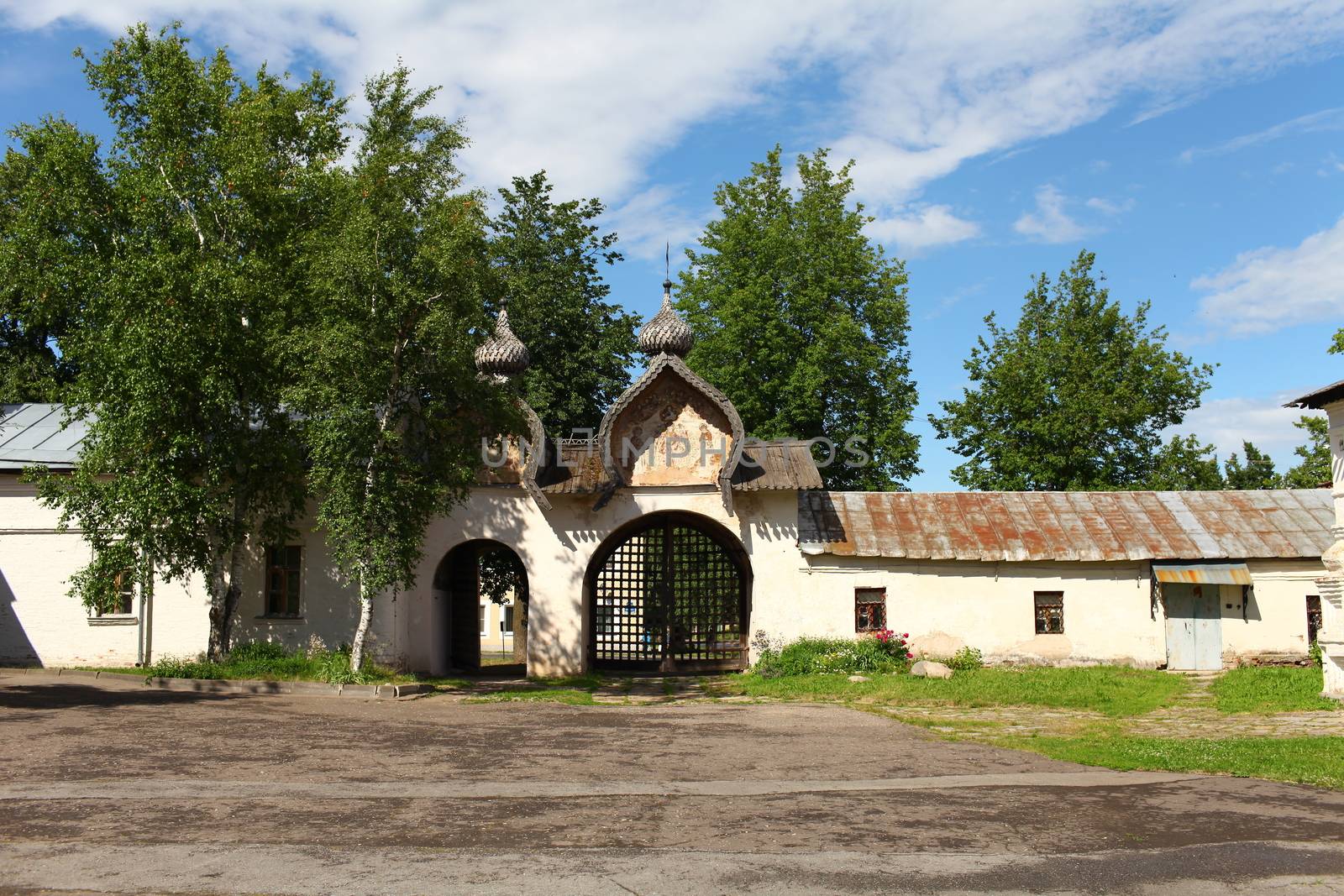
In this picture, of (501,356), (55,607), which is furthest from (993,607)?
(55,607)

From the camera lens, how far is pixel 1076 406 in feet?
101

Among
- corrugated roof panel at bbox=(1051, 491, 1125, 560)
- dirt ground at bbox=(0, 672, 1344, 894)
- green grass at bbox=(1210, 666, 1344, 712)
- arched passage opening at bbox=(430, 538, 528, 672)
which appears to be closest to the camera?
dirt ground at bbox=(0, 672, 1344, 894)

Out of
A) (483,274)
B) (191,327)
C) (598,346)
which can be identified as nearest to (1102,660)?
(483,274)

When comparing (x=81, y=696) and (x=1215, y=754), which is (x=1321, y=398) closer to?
(x=1215, y=754)

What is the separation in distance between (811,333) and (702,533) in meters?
10.3

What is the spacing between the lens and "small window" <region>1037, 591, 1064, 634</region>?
70.3 ft

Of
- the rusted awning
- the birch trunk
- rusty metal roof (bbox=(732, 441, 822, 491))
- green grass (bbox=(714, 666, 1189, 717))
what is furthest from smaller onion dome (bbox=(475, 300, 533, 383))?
the rusted awning

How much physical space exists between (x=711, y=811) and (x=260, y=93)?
55.6ft

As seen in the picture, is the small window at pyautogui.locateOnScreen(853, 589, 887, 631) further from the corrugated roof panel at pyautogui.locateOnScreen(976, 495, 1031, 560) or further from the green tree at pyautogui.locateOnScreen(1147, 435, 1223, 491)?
the green tree at pyautogui.locateOnScreen(1147, 435, 1223, 491)

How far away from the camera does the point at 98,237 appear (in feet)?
61.0

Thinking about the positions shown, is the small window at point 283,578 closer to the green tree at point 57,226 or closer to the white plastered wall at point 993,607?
the green tree at point 57,226

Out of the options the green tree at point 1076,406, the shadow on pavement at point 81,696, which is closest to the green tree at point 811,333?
the green tree at point 1076,406

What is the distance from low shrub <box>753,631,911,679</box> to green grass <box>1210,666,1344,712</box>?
18.3 ft

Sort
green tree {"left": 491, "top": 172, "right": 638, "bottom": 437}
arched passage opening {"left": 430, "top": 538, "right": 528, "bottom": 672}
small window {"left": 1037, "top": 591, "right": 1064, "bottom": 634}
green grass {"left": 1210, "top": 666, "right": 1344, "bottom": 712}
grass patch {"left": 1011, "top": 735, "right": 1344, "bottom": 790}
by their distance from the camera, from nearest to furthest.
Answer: grass patch {"left": 1011, "top": 735, "right": 1344, "bottom": 790} → green grass {"left": 1210, "top": 666, "right": 1344, "bottom": 712} → small window {"left": 1037, "top": 591, "right": 1064, "bottom": 634} → arched passage opening {"left": 430, "top": 538, "right": 528, "bottom": 672} → green tree {"left": 491, "top": 172, "right": 638, "bottom": 437}
